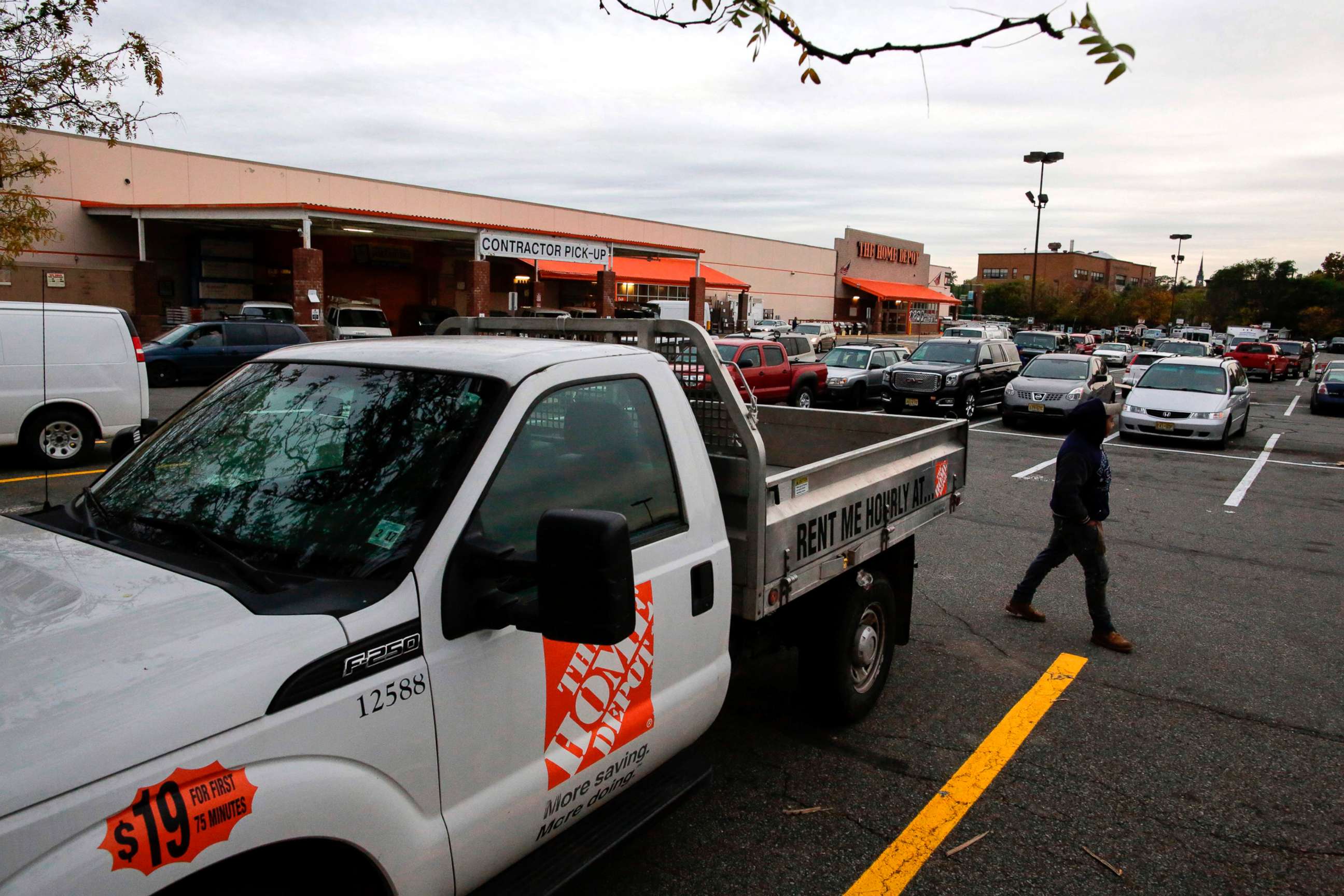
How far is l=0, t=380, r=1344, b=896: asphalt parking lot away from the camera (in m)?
3.45

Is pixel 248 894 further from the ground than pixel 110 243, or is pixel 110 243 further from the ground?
pixel 110 243

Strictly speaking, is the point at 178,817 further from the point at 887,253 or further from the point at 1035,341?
the point at 887,253

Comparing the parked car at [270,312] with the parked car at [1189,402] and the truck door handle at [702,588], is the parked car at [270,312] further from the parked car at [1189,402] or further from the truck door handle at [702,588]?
the truck door handle at [702,588]

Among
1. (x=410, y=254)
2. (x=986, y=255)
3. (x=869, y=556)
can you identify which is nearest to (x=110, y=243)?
(x=410, y=254)

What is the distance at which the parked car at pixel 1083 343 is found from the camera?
3941cm

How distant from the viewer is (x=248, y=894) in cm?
178

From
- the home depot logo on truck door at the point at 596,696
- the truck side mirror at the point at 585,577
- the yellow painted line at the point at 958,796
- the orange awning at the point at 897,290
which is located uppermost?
the orange awning at the point at 897,290

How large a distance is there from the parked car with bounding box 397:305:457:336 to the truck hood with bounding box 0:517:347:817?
32.9 metres

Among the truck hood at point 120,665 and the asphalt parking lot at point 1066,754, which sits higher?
the truck hood at point 120,665

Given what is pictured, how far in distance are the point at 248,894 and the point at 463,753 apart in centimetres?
56

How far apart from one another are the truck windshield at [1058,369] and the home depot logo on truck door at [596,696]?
17783 mm

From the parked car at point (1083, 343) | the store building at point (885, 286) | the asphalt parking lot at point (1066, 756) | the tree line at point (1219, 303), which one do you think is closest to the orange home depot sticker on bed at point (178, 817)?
the asphalt parking lot at point (1066, 756)

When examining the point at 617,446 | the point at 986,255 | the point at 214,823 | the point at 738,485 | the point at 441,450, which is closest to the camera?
the point at 214,823

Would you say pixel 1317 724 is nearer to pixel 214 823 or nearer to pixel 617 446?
pixel 617 446
